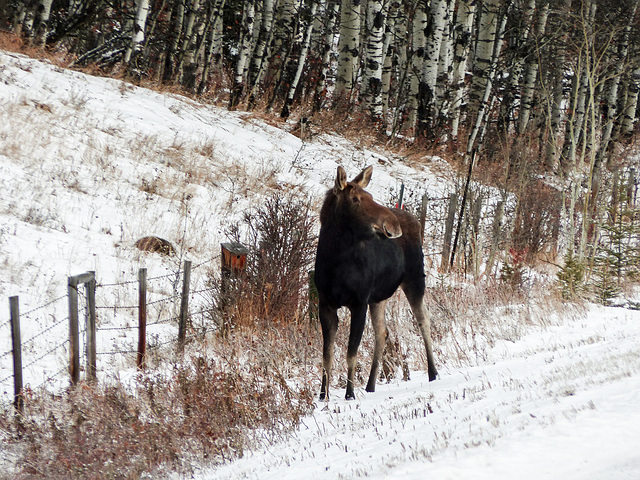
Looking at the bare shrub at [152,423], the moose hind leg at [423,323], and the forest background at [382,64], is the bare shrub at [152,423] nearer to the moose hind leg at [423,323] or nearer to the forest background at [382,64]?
the moose hind leg at [423,323]

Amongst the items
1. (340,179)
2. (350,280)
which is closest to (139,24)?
(340,179)

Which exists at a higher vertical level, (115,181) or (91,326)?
(115,181)

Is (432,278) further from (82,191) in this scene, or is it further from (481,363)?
(82,191)

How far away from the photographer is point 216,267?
10.5m

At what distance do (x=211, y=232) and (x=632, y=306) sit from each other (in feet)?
23.0

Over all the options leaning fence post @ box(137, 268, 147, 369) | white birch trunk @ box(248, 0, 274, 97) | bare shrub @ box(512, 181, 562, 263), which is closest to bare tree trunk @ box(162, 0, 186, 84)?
white birch trunk @ box(248, 0, 274, 97)

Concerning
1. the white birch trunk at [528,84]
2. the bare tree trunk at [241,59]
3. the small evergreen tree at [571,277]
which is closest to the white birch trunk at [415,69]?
the white birch trunk at [528,84]

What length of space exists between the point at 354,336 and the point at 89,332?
318 cm

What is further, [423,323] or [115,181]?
[115,181]

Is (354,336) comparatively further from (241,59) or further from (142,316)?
(241,59)

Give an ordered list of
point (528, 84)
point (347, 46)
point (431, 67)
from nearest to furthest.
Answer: point (347, 46) < point (431, 67) < point (528, 84)

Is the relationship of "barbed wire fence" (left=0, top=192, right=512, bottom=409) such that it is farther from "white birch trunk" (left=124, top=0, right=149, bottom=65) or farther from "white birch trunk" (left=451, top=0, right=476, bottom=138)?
"white birch trunk" (left=451, top=0, right=476, bottom=138)

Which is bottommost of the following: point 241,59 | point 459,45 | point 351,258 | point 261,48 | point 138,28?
point 351,258

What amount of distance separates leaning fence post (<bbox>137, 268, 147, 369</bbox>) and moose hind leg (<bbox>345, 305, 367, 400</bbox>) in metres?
2.98
